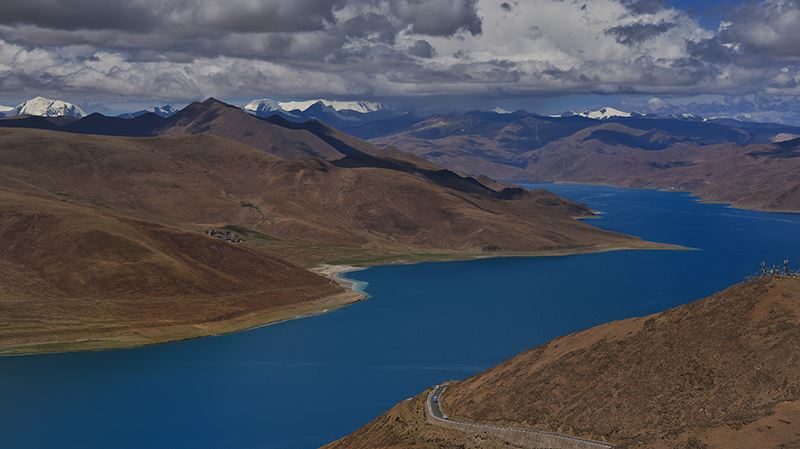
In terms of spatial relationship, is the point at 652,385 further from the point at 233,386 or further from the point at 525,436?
the point at 233,386

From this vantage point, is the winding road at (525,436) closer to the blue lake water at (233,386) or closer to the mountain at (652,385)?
the mountain at (652,385)

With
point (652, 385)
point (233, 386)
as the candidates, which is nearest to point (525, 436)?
point (652, 385)

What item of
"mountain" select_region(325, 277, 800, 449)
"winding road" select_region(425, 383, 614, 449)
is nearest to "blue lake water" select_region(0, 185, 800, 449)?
"mountain" select_region(325, 277, 800, 449)

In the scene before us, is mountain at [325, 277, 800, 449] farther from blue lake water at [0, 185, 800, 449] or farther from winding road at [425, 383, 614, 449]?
blue lake water at [0, 185, 800, 449]

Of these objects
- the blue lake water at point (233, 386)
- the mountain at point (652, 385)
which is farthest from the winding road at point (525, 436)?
the blue lake water at point (233, 386)

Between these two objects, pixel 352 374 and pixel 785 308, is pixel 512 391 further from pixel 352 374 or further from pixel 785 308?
pixel 352 374

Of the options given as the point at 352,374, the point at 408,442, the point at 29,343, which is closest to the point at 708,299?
the point at 408,442
